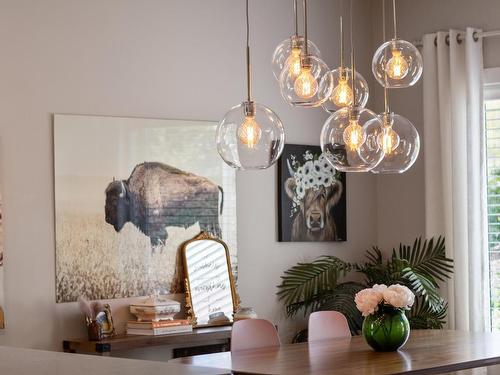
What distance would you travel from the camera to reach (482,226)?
21.6ft

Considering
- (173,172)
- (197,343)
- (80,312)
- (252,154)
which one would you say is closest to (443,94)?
(173,172)

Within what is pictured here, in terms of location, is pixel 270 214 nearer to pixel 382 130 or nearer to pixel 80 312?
pixel 80 312

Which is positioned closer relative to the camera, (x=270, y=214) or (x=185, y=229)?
(x=185, y=229)

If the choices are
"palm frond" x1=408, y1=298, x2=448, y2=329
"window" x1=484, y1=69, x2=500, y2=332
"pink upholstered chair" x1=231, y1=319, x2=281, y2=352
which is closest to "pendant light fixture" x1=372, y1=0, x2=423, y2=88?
"pink upholstered chair" x1=231, y1=319, x2=281, y2=352

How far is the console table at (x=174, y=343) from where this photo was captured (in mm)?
5281

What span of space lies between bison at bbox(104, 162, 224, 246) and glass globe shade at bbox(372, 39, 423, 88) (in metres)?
2.05

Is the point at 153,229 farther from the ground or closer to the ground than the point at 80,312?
farther from the ground

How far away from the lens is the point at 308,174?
6.80 m

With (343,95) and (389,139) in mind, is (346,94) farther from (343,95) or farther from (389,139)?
(389,139)

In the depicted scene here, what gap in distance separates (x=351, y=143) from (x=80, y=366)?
2.26 m

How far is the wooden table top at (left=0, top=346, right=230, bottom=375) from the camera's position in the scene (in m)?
1.55

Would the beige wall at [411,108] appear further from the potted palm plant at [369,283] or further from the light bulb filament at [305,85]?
the light bulb filament at [305,85]

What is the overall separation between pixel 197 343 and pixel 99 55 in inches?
70.4

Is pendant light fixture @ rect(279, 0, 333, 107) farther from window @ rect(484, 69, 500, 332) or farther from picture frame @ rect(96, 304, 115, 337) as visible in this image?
window @ rect(484, 69, 500, 332)
